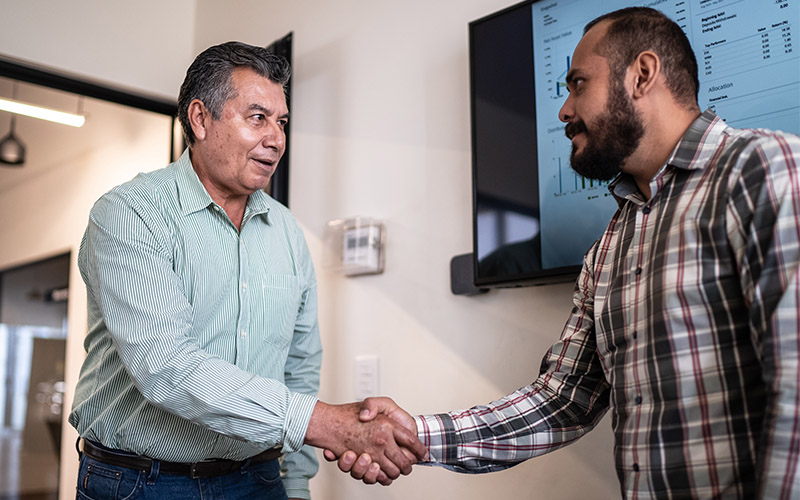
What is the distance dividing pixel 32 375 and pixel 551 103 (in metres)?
6.27

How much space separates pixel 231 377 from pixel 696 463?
0.87m

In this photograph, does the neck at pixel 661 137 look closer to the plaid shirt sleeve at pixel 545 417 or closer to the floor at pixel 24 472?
the plaid shirt sleeve at pixel 545 417

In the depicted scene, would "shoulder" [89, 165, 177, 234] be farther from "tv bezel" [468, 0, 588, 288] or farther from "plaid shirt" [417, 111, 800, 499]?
"plaid shirt" [417, 111, 800, 499]

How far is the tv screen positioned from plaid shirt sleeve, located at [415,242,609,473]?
0.21 m

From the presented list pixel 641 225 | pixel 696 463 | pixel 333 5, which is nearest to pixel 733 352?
pixel 696 463

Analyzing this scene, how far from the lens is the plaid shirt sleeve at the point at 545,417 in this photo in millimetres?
1524

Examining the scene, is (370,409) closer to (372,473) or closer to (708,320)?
(372,473)

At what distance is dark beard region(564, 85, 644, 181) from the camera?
138 centimetres

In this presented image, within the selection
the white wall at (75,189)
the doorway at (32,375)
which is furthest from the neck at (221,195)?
the doorway at (32,375)

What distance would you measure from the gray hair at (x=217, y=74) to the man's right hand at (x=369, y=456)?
79 cm

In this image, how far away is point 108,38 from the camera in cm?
323

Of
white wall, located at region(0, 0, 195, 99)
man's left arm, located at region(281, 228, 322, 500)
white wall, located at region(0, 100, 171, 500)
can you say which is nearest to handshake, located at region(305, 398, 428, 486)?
man's left arm, located at region(281, 228, 322, 500)

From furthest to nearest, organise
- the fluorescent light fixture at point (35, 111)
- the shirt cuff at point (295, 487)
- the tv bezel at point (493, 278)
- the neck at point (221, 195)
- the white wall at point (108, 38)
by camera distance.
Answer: the fluorescent light fixture at point (35, 111)
the white wall at point (108, 38)
the shirt cuff at point (295, 487)
the neck at point (221, 195)
the tv bezel at point (493, 278)

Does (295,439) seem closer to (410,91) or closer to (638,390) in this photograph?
(638,390)
